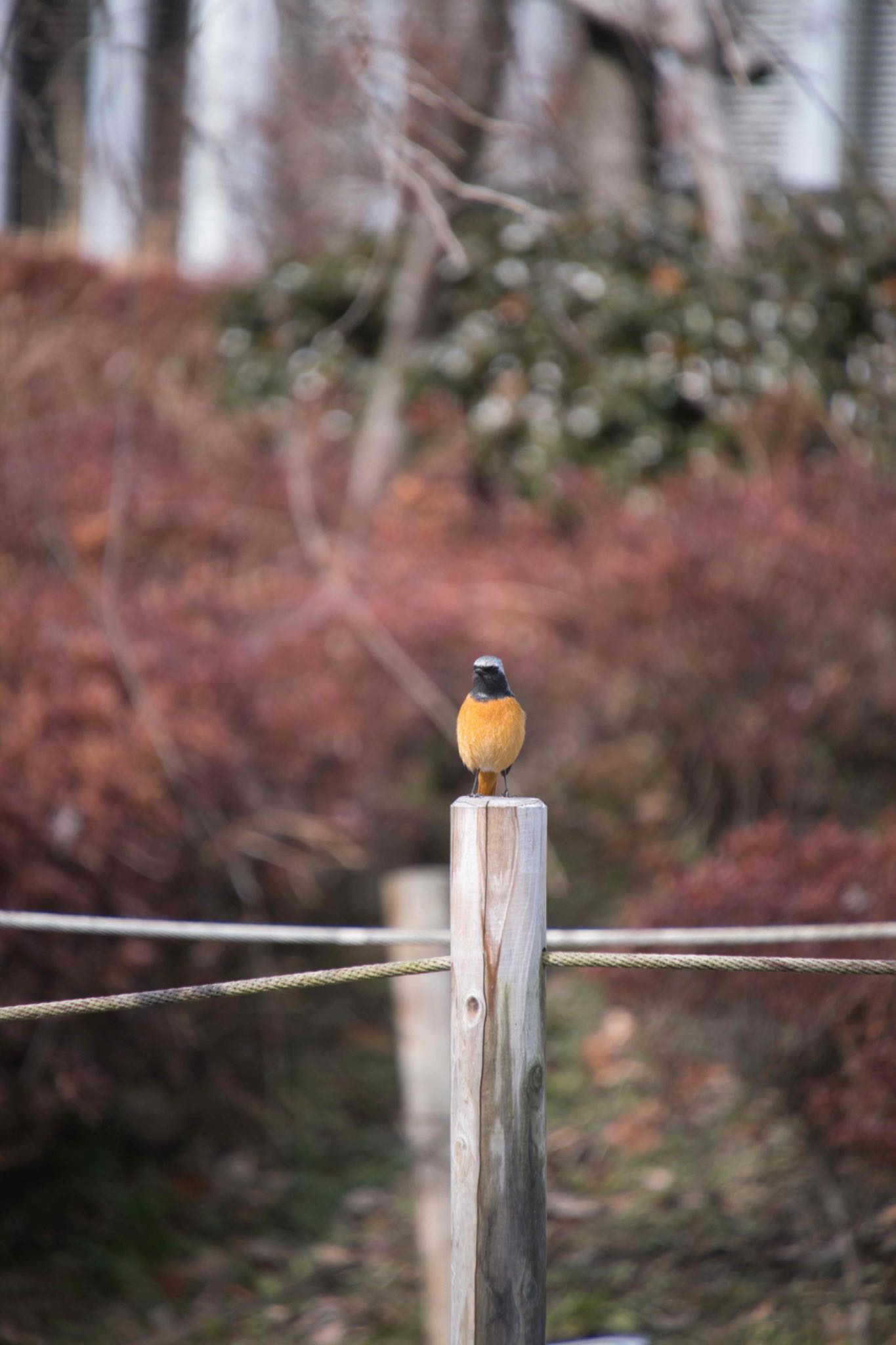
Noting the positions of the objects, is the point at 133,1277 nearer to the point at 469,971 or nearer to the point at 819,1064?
the point at 819,1064

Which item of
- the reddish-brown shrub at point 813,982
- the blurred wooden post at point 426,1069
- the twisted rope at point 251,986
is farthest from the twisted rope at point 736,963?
the blurred wooden post at point 426,1069

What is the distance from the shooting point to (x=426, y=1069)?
3502 mm

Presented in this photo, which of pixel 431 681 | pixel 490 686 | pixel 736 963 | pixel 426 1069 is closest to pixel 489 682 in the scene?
pixel 490 686

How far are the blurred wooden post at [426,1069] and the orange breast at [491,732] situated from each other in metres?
1.73

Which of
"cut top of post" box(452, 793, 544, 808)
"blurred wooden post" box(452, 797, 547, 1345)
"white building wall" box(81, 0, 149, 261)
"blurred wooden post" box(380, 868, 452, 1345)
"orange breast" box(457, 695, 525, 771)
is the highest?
"white building wall" box(81, 0, 149, 261)

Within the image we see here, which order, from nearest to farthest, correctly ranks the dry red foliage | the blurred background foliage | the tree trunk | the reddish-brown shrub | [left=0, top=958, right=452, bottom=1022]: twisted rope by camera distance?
[left=0, top=958, right=452, bottom=1022]: twisted rope
the reddish-brown shrub
the blurred background foliage
the dry red foliage
the tree trunk

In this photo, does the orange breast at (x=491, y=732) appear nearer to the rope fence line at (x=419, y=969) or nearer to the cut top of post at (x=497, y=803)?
the cut top of post at (x=497, y=803)

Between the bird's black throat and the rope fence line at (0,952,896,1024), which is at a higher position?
the bird's black throat

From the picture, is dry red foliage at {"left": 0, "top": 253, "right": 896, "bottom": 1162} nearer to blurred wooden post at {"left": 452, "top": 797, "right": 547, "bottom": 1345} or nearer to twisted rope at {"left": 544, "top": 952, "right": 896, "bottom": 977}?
blurred wooden post at {"left": 452, "top": 797, "right": 547, "bottom": 1345}

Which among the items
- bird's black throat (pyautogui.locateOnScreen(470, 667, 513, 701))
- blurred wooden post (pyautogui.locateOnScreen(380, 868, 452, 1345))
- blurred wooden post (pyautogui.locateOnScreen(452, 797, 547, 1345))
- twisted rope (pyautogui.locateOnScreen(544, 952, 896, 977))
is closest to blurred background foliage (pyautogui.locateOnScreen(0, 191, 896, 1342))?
blurred wooden post (pyautogui.locateOnScreen(380, 868, 452, 1345))

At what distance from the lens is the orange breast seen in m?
1.82

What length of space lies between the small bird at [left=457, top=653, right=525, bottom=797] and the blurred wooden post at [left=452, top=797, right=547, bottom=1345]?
186 millimetres

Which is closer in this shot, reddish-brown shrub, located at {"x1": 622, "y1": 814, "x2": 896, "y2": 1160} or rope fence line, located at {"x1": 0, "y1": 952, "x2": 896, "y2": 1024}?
rope fence line, located at {"x1": 0, "y1": 952, "x2": 896, "y2": 1024}

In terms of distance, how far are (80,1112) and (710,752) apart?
2458 millimetres
